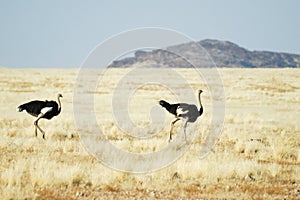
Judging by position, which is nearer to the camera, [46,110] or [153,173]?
[153,173]

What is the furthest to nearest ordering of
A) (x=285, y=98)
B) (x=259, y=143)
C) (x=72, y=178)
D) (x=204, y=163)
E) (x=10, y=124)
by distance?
(x=285, y=98) → (x=10, y=124) → (x=259, y=143) → (x=204, y=163) → (x=72, y=178)

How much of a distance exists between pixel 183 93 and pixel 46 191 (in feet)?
120

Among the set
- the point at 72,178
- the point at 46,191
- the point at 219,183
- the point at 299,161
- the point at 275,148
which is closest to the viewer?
the point at 46,191

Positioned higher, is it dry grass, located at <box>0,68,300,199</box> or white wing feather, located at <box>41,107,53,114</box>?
white wing feather, located at <box>41,107,53,114</box>

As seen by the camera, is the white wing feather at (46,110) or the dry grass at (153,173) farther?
the white wing feather at (46,110)

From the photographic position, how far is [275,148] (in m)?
14.4

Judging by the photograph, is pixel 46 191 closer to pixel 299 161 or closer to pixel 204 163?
pixel 204 163

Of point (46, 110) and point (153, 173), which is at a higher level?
point (46, 110)

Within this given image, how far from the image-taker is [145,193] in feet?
29.2

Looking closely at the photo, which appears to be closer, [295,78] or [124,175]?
[124,175]

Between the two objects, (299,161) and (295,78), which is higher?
(295,78)

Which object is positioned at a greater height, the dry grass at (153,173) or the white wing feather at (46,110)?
the white wing feather at (46,110)

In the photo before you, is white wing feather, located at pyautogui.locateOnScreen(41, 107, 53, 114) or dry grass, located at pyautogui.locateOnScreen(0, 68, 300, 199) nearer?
dry grass, located at pyautogui.locateOnScreen(0, 68, 300, 199)

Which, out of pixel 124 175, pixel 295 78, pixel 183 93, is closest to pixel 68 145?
pixel 124 175
